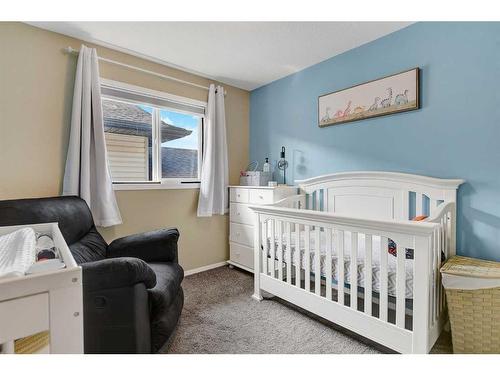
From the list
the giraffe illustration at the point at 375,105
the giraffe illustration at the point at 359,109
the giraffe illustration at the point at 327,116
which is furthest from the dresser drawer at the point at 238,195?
the giraffe illustration at the point at 375,105

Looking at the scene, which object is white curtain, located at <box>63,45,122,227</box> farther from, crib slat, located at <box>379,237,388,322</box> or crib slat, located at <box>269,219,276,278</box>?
crib slat, located at <box>379,237,388,322</box>

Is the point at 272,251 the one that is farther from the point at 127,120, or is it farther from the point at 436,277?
the point at 127,120

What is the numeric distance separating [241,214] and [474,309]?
196 cm

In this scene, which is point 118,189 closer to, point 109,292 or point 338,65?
point 109,292

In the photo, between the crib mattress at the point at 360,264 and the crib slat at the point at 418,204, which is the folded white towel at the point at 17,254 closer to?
the crib mattress at the point at 360,264

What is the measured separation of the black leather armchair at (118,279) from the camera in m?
1.10

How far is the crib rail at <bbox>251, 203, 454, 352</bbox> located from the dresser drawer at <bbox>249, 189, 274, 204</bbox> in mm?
421

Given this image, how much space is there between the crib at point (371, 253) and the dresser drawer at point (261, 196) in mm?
163

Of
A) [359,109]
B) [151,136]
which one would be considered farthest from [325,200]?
[151,136]

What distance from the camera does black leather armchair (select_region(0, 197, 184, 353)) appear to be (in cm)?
110

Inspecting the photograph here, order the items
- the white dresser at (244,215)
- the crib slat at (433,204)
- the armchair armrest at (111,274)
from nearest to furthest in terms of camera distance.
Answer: the armchair armrest at (111,274)
the crib slat at (433,204)
the white dresser at (244,215)

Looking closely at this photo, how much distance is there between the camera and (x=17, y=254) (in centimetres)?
85
